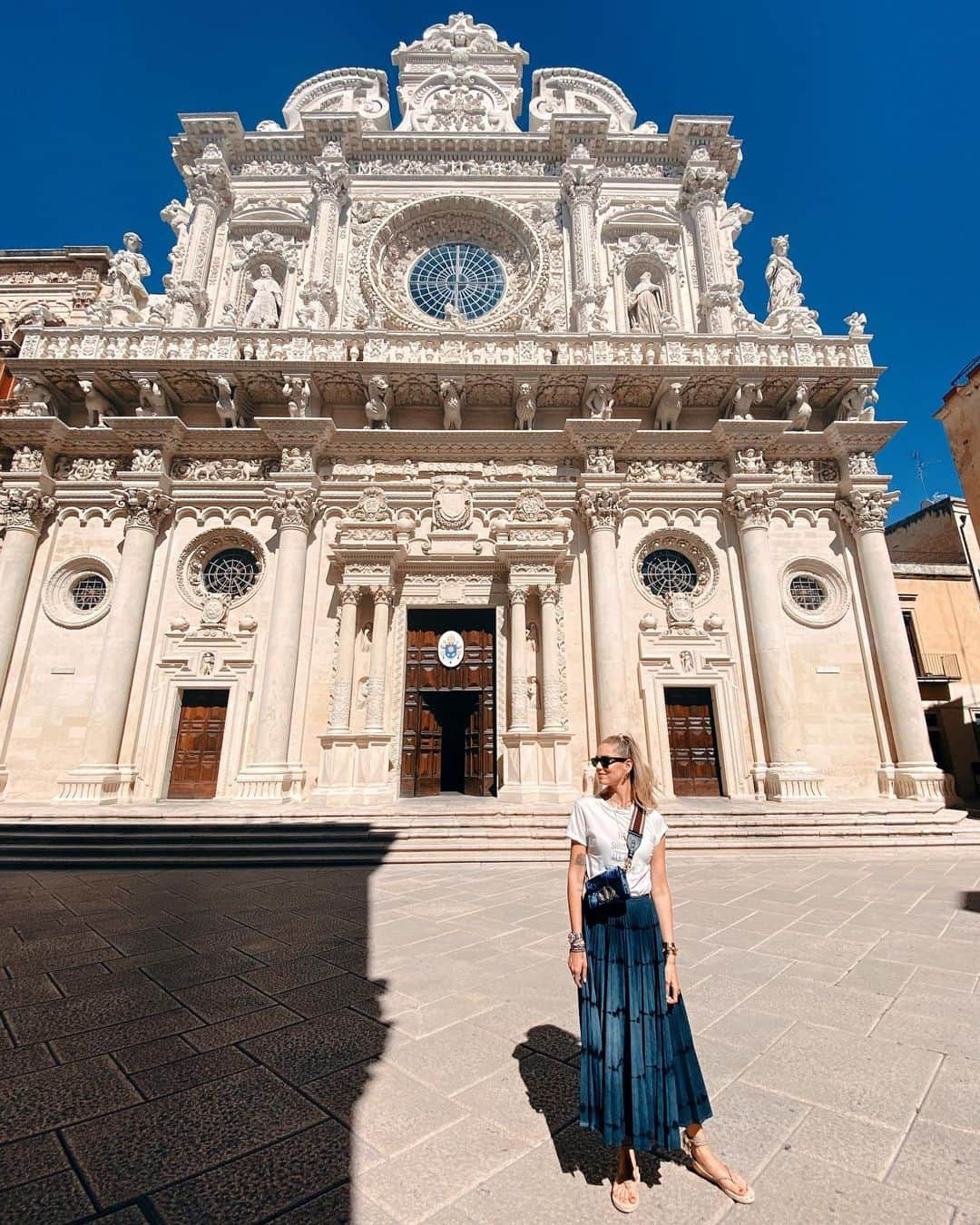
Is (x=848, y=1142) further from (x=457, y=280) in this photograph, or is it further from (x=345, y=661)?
(x=457, y=280)

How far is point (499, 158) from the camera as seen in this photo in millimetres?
19281

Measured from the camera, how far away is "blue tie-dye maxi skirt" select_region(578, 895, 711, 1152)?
2.03 m

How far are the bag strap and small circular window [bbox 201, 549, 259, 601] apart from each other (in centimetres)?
1333

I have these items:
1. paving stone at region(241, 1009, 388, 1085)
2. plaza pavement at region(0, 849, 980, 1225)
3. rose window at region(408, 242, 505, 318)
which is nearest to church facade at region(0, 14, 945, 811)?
rose window at region(408, 242, 505, 318)

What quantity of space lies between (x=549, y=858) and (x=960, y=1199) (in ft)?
23.0

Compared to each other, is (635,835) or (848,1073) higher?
(635,835)

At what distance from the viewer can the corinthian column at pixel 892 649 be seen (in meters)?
11.7

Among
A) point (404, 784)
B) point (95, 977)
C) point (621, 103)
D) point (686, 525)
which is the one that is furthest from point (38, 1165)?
point (621, 103)

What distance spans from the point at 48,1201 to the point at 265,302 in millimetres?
20556

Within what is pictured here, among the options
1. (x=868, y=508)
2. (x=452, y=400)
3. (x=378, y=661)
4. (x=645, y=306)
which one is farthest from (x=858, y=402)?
(x=378, y=661)

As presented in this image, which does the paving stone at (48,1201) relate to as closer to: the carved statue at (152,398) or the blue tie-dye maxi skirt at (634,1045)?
the blue tie-dye maxi skirt at (634,1045)

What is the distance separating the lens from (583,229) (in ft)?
57.8

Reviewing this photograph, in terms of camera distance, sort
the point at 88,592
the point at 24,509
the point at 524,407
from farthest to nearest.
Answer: the point at 524,407 < the point at 88,592 < the point at 24,509

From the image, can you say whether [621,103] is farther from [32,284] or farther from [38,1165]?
[38,1165]
